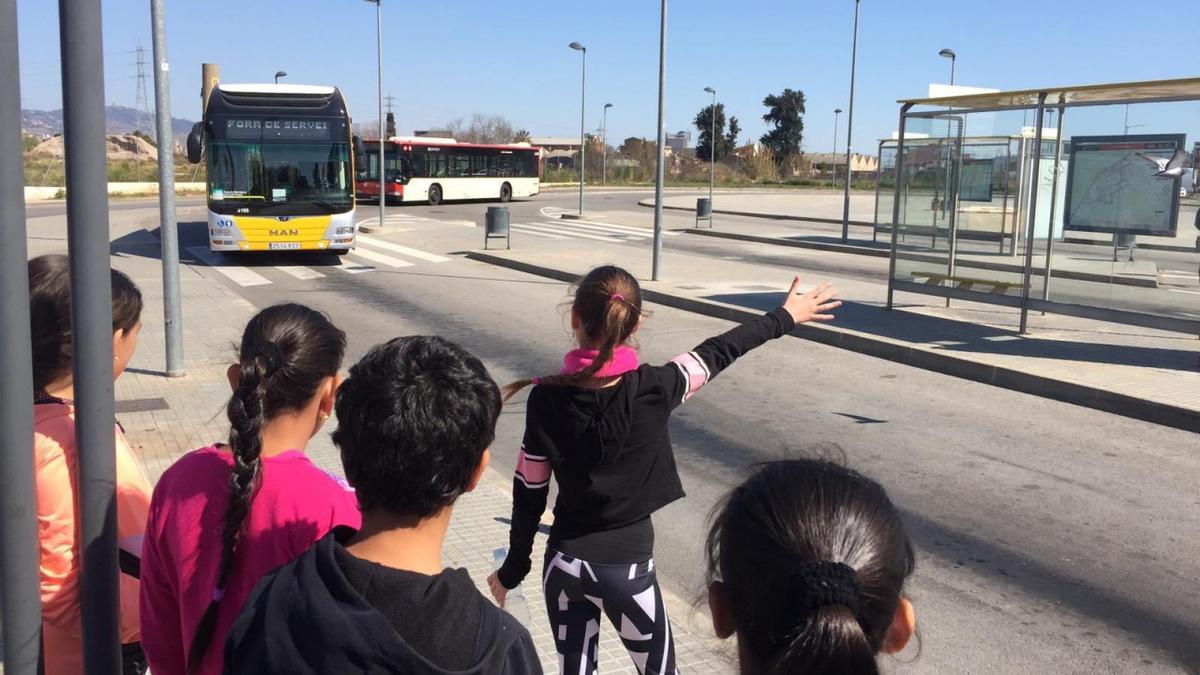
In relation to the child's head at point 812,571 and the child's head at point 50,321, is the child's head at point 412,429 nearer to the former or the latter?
the child's head at point 812,571

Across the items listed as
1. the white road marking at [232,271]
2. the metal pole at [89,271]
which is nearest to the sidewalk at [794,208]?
the metal pole at [89,271]

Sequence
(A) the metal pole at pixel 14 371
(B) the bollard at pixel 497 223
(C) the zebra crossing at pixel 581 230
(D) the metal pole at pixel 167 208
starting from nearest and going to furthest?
(A) the metal pole at pixel 14 371 → (D) the metal pole at pixel 167 208 → (B) the bollard at pixel 497 223 → (C) the zebra crossing at pixel 581 230

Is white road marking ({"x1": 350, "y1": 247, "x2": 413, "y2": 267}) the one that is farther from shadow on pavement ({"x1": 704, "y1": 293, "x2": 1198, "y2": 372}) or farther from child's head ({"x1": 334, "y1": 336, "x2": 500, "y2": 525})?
child's head ({"x1": 334, "y1": 336, "x2": 500, "y2": 525})

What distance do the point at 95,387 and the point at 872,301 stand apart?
47.4 feet

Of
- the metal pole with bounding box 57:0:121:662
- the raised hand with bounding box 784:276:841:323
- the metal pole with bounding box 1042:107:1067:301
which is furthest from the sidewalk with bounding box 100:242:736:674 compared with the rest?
the metal pole with bounding box 1042:107:1067:301

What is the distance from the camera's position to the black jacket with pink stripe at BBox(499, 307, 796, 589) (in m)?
3.02

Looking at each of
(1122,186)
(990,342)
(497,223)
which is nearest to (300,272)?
(497,223)

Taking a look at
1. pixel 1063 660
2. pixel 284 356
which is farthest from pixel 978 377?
pixel 284 356

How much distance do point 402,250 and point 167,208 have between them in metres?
14.5

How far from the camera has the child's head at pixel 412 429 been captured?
5.86 ft

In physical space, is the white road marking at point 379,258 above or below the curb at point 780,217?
below

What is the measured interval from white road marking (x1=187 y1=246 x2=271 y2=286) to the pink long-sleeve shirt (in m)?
16.3

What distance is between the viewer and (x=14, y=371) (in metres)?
1.99

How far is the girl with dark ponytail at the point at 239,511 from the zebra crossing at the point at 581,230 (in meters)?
25.0
